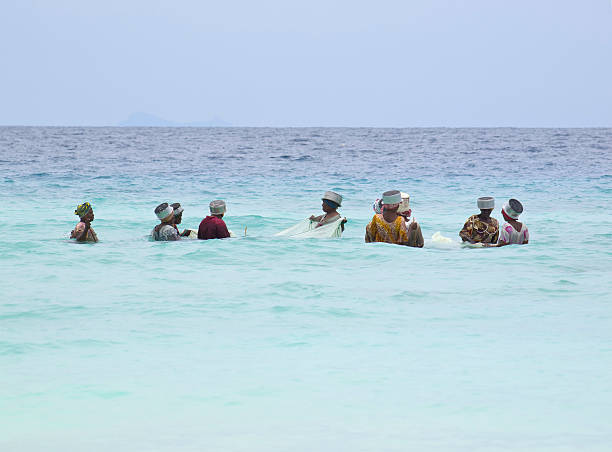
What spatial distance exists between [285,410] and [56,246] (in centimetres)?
765

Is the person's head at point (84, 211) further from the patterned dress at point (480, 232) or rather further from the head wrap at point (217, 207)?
the patterned dress at point (480, 232)

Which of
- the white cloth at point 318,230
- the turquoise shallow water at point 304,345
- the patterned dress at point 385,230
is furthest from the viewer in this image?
the white cloth at point 318,230

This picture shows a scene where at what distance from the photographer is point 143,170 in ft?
122

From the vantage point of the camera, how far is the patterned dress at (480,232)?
11516 mm

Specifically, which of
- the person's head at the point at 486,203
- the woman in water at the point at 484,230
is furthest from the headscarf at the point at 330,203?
the person's head at the point at 486,203

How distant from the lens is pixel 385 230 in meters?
10.8

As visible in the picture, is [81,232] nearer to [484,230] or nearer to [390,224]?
[390,224]

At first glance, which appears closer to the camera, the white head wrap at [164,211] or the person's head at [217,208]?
the white head wrap at [164,211]

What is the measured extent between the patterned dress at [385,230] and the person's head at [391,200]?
0.30 metres

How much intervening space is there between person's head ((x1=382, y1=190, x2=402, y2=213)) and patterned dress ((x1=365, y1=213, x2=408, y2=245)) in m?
0.30

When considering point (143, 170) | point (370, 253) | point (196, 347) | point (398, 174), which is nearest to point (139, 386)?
point (196, 347)

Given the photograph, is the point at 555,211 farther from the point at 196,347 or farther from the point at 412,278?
the point at 196,347

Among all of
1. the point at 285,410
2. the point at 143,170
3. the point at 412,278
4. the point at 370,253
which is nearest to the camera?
the point at 285,410

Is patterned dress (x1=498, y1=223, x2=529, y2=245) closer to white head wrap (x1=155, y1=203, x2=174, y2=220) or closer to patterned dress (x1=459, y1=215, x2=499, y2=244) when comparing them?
patterned dress (x1=459, y1=215, x2=499, y2=244)
